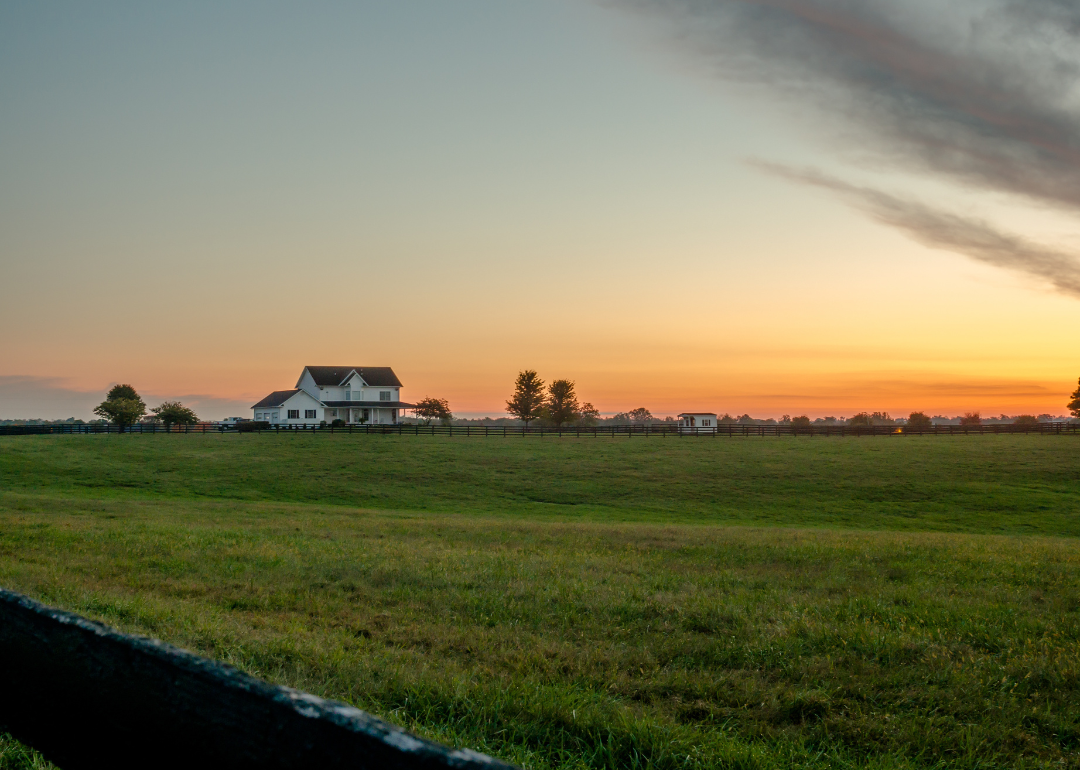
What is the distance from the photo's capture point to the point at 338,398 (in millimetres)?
98188

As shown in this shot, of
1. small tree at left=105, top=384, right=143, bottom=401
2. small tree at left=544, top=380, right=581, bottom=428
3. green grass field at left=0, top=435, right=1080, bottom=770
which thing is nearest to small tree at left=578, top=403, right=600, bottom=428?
small tree at left=544, top=380, right=581, bottom=428

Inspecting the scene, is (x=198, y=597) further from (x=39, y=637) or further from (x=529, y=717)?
(x=39, y=637)

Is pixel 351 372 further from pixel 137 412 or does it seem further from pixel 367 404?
pixel 137 412

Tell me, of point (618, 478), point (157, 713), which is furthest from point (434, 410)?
point (157, 713)

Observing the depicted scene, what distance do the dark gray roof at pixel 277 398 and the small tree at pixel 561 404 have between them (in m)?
42.6

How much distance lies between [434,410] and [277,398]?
27.2 metres

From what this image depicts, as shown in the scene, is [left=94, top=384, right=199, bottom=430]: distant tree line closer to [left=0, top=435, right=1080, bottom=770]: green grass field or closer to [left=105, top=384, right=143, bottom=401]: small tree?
[left=105, top=384, right=143, bottom=401]: small tree

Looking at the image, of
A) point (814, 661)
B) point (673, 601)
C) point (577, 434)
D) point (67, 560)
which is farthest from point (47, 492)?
point (577, 434)

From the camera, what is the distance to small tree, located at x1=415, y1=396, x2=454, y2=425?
11662 centimetres

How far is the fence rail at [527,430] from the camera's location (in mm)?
70938

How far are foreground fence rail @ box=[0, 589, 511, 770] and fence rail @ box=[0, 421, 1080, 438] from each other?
69.3m

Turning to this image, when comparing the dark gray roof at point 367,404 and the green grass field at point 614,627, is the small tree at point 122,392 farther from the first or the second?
the green grass field at point 614,627

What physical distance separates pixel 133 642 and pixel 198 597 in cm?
923

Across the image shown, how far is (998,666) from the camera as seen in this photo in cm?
679
